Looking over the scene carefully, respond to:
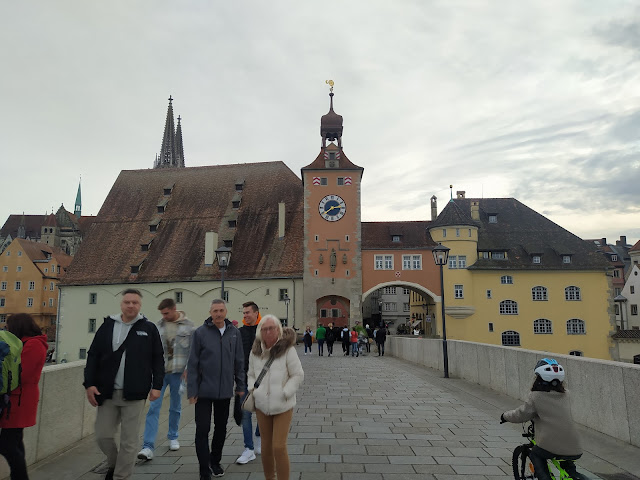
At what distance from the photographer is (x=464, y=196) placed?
57969 mm

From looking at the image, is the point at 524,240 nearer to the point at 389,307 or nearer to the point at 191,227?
the point at 191,227

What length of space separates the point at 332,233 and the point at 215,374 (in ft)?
134

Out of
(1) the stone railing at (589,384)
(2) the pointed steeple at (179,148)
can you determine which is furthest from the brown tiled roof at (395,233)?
(2) the pointed steeple at (179,148)

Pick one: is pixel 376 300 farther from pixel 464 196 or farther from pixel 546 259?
pixel 546 259

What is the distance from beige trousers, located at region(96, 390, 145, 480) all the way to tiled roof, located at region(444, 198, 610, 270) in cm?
4570

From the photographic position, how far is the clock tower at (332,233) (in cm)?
4531

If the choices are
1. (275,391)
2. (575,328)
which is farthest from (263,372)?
(575,328)

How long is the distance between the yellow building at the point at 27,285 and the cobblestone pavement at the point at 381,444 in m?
73.6

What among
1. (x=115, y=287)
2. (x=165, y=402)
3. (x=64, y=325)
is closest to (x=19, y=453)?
(x=165, y=402)

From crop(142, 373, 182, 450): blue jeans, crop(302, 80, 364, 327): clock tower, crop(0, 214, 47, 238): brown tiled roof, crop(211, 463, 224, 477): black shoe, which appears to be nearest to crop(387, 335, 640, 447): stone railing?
crop(211, 463, 224, 477): black shoe

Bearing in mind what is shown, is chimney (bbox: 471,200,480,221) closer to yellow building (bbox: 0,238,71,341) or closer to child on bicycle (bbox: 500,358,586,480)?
child on bicycle (bbox: 500,358,586,480)

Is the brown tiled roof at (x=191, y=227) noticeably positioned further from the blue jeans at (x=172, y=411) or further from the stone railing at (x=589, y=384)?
the blue jeans at (x=172, y=411)

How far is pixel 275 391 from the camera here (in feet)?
16.7

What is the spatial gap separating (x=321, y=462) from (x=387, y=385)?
799cm
